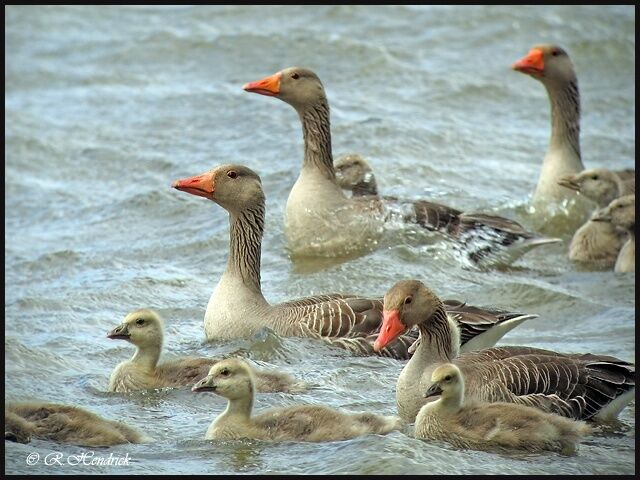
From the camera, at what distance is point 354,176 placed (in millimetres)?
15547

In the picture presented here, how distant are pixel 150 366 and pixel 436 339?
2275 millimetres

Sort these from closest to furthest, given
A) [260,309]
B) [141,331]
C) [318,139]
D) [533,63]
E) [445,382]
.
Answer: [445,382]
[141,331]
[260,309]
[318,139]
[533,63]

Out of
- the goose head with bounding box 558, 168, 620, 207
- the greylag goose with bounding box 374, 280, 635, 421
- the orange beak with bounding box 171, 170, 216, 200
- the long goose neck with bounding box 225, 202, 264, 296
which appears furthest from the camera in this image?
the goose head with bounding box 558, 168, 620, 207

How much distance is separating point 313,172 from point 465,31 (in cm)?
1063

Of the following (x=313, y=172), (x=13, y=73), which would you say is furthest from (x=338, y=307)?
(x=13, y=73)

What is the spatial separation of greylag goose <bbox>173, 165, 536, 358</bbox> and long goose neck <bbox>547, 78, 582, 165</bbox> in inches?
217

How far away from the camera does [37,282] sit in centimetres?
1430

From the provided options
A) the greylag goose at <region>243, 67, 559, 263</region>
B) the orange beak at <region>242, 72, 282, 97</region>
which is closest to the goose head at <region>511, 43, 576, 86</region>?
the greylag goose at <region>243, 67, 559, 263</region>

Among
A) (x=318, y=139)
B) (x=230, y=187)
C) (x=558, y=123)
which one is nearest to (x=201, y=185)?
(x=230, y=187)

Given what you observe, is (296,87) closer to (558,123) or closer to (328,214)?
(328,214)

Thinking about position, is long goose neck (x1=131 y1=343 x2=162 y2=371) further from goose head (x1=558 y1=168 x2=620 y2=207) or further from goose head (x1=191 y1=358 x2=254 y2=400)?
goose head (x1=558 y1=168 x2=620 y2=207)

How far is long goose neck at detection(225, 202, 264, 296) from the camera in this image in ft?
39.0

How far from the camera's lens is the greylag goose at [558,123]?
16.3 m

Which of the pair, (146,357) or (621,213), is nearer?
(146,357)
